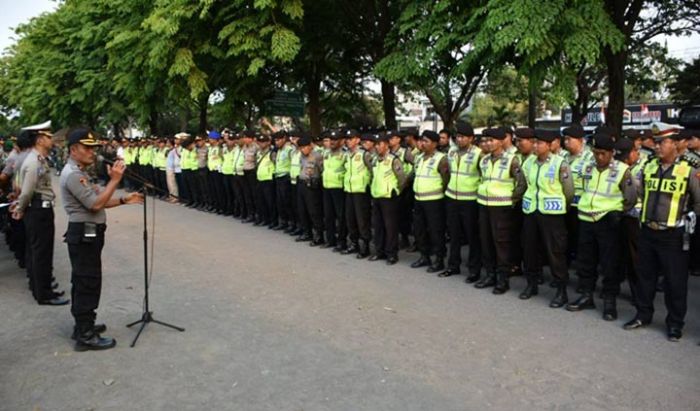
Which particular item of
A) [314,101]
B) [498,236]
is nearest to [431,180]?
[498,236]

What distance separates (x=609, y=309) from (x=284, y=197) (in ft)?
22.1

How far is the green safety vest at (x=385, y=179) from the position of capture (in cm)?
852

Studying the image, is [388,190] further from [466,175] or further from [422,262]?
[466,175]

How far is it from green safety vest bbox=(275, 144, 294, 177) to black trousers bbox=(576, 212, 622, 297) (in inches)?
244

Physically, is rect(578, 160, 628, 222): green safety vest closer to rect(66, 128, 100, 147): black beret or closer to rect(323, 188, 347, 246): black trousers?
rect(323, 188, 347, 246): black trousers

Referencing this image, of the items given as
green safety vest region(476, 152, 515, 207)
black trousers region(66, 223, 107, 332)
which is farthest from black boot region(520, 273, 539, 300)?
black trousers region(66, 223, 107, 332)

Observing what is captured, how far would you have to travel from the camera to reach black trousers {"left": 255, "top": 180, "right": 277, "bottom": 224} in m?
11.9

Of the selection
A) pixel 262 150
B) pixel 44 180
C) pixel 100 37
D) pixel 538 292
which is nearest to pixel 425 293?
pixel 538 292

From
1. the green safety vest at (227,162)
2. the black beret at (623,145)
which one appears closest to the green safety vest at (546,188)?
the black beret at (623,145)

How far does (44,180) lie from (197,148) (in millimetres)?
8578

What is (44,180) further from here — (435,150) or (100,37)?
(100,37)

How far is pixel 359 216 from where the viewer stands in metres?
9.17

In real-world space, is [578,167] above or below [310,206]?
above

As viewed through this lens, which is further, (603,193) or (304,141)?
(304,141)
